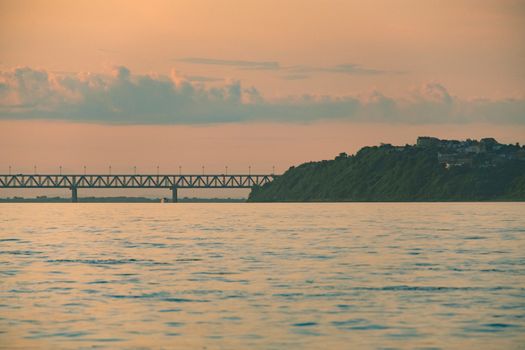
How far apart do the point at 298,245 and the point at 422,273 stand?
24117mm

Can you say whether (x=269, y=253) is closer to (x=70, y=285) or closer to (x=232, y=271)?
(x=232, y=271)

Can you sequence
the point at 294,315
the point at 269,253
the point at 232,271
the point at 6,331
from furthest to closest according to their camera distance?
1. the point at 269,253
2. the point at 232,271
3. the point at 294,315
4. the point at 6,331

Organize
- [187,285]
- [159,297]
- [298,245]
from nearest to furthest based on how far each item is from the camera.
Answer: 1. [159,297]
2. [187,285]
3. [298,245]

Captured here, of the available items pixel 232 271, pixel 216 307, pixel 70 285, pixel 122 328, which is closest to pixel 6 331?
pixel 122 328

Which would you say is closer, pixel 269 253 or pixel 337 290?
pixel 337 290

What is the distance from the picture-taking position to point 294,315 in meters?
31.7

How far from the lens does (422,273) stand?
45.6 metres

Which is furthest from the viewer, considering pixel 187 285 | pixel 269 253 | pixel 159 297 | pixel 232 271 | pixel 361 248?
pixel 361 248

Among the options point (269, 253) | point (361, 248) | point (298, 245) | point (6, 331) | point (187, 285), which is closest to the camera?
point (6, 331)

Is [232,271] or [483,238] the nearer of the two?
[232,271]

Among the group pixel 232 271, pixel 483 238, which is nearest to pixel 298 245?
pixel 483 238

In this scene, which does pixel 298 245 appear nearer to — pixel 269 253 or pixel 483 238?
pixel 269 253

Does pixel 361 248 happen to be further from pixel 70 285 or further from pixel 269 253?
pixel 70 285

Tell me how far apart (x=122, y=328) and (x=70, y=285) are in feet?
39.9
